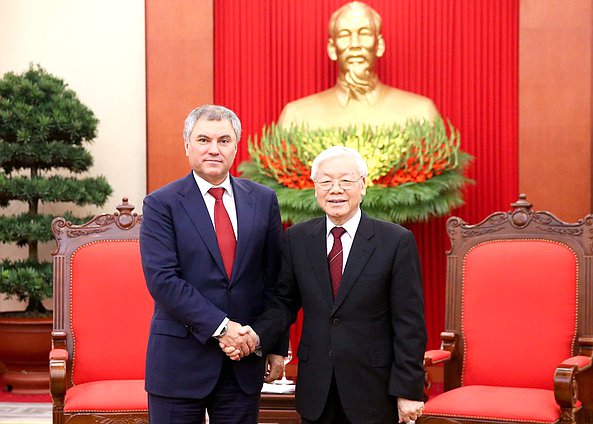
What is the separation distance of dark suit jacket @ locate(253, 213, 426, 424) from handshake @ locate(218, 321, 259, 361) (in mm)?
54

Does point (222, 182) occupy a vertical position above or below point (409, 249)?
above

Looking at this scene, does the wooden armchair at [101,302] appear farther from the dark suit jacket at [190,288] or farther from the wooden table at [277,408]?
the dark suit jacket at [190,288]

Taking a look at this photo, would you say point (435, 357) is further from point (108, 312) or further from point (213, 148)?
point (213, 148)

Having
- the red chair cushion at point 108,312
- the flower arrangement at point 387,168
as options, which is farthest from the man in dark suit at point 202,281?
the flower arrangement at point 387,168

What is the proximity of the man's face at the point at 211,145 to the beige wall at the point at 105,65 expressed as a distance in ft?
11.7

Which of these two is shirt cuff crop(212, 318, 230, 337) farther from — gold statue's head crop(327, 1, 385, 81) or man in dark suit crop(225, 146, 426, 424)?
gold statue's head crop(327, 1, 385, 81)

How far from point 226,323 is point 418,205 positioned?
2807 mm

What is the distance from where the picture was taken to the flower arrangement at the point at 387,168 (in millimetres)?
5078

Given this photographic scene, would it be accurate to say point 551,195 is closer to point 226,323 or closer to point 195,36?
point 195,36

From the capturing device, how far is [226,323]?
2498 mm

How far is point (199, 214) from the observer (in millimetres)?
2590

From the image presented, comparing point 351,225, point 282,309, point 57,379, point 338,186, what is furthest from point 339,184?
point 57,379

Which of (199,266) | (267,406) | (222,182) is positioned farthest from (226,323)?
(267,406)

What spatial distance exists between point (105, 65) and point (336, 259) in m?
3.86
